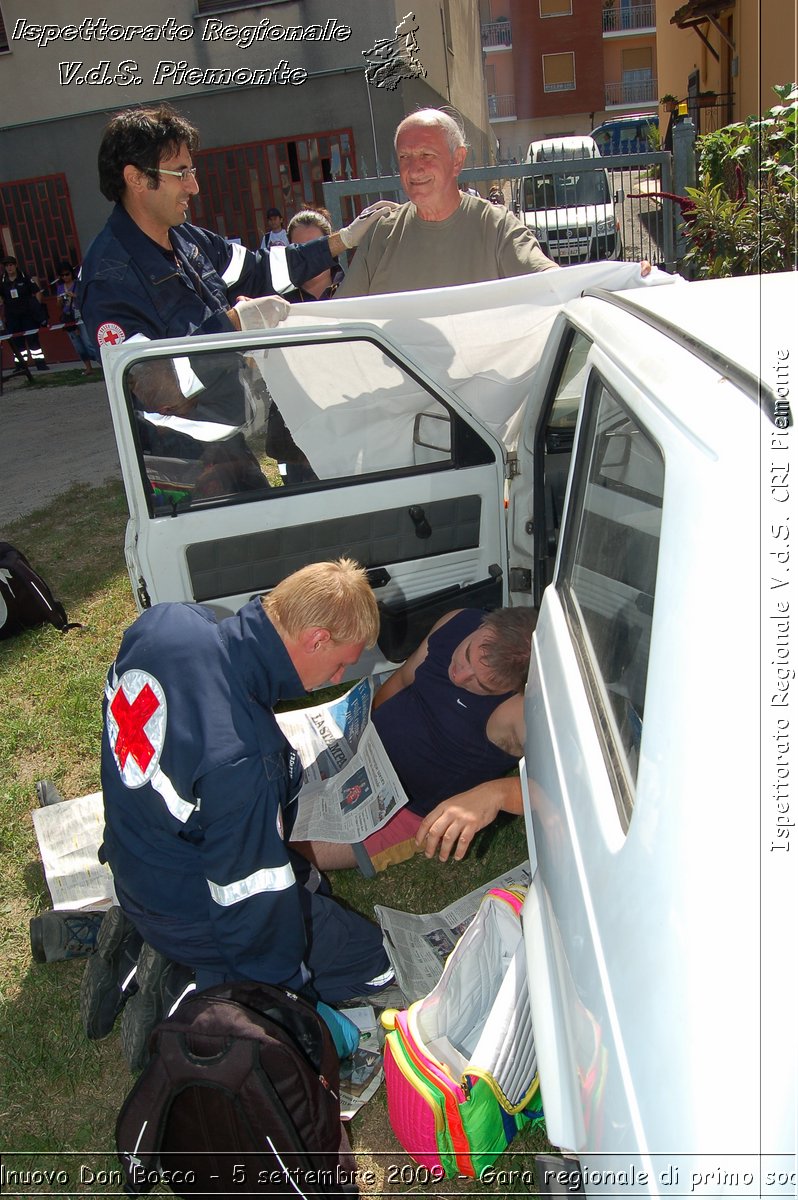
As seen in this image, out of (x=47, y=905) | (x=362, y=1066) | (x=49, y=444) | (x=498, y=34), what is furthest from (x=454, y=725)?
(x=498, y=34)

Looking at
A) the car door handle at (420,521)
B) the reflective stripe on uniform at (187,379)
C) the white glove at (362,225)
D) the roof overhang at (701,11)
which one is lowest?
the car door handle at (420,521)

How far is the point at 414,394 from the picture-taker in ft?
10.8

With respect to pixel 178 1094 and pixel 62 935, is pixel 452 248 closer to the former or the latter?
pixel 62 935

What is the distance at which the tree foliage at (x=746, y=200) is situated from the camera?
468cm

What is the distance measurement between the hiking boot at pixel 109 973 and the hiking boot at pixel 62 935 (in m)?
0.27

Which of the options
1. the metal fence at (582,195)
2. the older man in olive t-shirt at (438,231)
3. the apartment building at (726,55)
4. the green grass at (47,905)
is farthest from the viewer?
the apartment building at (726,55)

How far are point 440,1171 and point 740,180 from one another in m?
5.97

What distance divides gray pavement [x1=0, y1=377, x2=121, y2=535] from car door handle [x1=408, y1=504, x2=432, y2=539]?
4827mm

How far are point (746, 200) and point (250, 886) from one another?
205 inches

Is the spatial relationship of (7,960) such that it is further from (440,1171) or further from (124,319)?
(124,319)

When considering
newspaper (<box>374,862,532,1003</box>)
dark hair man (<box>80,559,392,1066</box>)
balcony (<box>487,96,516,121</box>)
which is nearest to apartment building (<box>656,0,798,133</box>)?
newspaper (<box>374,862,532,1003</box>)

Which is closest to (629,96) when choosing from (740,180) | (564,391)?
(740,180)

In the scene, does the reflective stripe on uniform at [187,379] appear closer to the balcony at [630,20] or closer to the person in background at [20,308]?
the person in background at [20,308]

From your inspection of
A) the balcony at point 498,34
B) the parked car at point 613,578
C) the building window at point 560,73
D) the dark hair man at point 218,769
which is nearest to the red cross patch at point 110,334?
the parked car at point 613,578
